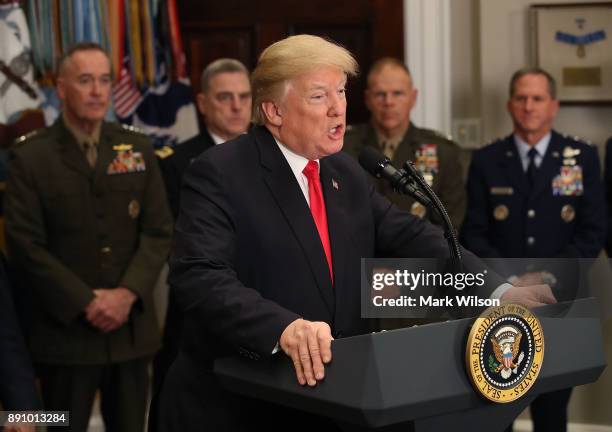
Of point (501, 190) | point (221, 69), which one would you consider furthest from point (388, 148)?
point (221, 69)

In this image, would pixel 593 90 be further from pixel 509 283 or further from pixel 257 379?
pixel 257 379

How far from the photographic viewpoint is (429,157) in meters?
4.14

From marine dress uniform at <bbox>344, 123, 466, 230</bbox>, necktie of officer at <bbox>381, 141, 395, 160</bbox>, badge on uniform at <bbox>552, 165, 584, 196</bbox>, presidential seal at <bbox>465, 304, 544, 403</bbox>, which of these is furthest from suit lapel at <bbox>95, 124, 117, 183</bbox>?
presidential seal at <bbox>465, 304, 544, 403</bbox>

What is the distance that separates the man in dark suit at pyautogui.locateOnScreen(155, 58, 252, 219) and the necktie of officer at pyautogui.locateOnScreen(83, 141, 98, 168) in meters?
0.35

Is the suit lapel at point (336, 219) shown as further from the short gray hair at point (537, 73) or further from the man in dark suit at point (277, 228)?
the short gray hair at point (537, 73)

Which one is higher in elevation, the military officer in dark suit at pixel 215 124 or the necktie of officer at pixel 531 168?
the military officer in dark suit at pixel 215 124

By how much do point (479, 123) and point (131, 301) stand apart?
1807mm

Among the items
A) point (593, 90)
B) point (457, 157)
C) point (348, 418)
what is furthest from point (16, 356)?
point (593, 90)

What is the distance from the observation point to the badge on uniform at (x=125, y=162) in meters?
3.85

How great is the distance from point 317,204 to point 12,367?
0.92 m

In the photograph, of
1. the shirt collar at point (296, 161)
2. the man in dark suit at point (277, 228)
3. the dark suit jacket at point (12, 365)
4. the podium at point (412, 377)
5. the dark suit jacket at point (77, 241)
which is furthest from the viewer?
the dark suit jacket at point (77, 241)

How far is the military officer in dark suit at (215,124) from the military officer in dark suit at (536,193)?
1.03 meters

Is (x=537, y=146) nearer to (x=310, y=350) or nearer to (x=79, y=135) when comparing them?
(x=79, y=135)

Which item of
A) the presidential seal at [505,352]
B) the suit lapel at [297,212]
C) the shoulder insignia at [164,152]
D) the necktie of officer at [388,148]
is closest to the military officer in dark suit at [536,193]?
the necktie of officer at [388,148]
